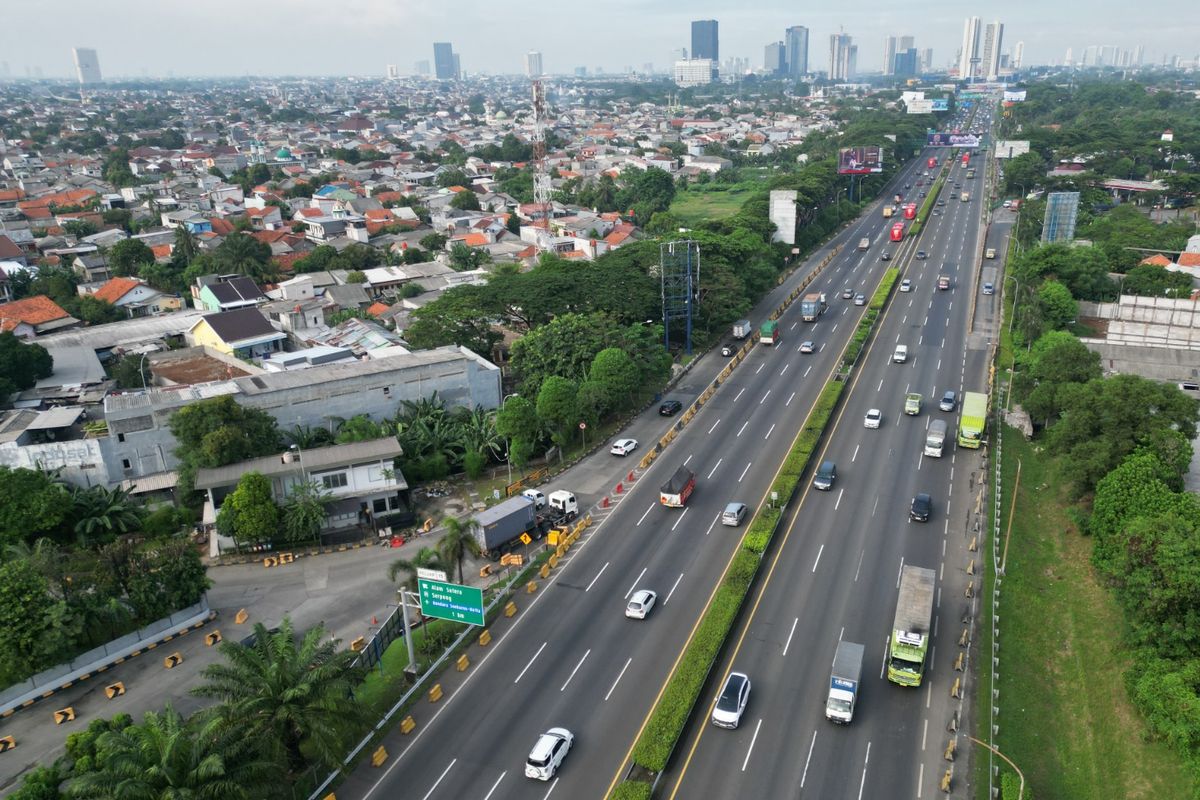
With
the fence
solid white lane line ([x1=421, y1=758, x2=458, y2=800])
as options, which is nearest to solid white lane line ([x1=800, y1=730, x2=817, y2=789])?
solid white lane line ([x1=421, y1=758, x2=458, y2=800])

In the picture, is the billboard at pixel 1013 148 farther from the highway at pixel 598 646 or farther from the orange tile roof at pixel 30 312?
the orange tile roof at pixel 30 312

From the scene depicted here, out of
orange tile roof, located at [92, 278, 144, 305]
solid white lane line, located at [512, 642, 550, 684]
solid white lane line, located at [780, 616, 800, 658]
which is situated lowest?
solid white lane line, located at [512, 642, 550, 684]

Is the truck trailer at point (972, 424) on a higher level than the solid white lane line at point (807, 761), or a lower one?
higher

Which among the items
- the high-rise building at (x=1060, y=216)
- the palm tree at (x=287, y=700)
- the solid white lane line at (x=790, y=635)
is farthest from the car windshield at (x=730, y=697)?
the high-rise building at (x=1060, y=216)

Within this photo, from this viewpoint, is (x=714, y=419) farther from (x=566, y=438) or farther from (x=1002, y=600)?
(x=1002, y=600)

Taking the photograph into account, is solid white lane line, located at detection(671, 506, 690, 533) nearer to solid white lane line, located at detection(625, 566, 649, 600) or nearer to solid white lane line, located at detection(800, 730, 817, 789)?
solid white lane line, located at detection(625, 566, 649, 600)

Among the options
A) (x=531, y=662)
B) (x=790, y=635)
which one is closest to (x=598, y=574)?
(x=531, y=662)
